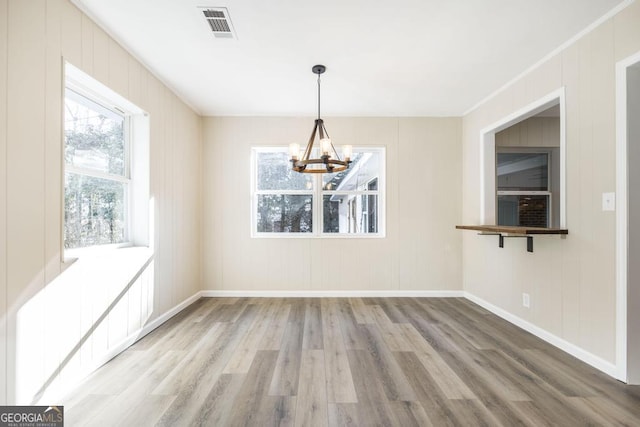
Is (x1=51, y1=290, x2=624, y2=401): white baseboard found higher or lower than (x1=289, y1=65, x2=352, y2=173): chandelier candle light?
lower

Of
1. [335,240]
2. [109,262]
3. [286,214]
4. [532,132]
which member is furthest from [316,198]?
[532,132]

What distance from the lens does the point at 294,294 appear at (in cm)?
412

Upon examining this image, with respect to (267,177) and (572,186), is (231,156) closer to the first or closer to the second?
(267,177)

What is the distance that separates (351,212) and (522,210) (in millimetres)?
2481

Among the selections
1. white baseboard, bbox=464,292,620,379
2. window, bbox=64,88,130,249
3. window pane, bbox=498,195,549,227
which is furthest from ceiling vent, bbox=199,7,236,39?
window pane, bbox=498,195,549,227

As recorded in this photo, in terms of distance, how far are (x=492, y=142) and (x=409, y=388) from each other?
3214mm

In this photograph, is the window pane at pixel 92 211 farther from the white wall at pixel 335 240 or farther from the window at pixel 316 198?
the window at pixel 316 198

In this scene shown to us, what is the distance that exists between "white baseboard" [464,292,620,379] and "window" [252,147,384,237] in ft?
5.80

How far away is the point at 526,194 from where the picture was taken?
13.3 ft

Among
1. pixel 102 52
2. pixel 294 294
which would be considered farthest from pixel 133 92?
pixel 294 294

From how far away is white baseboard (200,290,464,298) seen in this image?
4.12m

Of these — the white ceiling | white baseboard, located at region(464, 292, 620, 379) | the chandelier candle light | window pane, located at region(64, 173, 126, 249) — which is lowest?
white baseboard, located at region(464, 292, 620, 379)

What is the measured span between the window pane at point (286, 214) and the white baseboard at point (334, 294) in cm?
92

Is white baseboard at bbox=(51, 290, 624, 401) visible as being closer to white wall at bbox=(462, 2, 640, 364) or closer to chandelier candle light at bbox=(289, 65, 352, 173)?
white wall at bbox=(462, 2, 640, 364)
